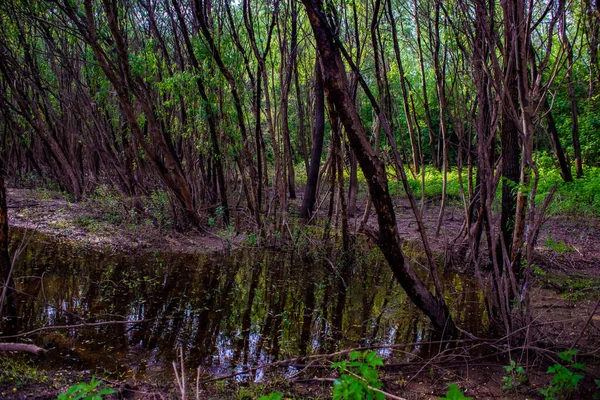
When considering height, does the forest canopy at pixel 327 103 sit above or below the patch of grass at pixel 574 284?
above

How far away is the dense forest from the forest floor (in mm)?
432

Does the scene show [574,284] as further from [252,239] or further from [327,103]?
[252,239]

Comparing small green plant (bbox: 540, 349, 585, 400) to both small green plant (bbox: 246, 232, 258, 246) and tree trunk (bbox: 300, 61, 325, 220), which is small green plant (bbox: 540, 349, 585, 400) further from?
tree trunk (bbox: 300, 61, 325, 220)

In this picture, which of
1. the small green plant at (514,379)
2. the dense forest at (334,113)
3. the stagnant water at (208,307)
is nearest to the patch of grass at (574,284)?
the dense forest at (334,113)

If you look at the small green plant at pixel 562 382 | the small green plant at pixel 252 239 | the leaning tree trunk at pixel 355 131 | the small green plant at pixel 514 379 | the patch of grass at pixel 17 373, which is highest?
the leaning tree trunk at pixel 355 131

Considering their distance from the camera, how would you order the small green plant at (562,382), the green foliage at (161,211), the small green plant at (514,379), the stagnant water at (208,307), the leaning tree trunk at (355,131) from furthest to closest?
the green foliage at (161,211) < the stagnant water at (208,307) < the leaning tree trunk at (355,131) < the small green plant at (514,379) < the small green plant at (562,382)

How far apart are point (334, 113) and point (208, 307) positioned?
10.2 feet

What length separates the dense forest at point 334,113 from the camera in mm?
4238

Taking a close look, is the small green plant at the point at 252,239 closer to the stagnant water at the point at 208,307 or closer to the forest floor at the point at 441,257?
the forest floor at the point at 441,257

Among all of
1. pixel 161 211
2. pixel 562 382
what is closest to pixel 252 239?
pixel 161 211

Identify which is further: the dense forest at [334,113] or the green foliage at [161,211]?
the green foliage at [161,211]

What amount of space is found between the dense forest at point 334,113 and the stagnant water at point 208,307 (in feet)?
2.50

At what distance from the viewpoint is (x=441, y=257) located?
29.7 ft

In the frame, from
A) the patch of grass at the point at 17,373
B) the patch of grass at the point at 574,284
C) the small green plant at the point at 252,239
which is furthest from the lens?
the small green plant at the point at 252,239
